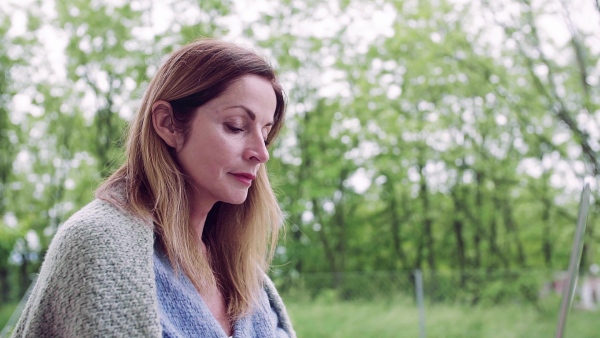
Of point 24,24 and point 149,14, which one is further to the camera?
point 24,24

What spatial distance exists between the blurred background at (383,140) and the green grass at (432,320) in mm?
15

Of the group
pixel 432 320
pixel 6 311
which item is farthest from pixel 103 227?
pixel 6 311

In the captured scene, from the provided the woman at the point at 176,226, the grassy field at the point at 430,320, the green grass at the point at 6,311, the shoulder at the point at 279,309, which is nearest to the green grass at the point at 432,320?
the grassy field at the point at 430,320

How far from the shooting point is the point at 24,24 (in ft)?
30.9

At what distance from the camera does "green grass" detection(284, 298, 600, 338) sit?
6.35 m

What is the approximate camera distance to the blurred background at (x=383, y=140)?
6449mm

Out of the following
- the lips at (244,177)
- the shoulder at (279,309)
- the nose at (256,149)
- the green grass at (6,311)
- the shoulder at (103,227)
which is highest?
the nose at (256,149)

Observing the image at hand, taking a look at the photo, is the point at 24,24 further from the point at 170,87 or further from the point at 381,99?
the point at 170,87

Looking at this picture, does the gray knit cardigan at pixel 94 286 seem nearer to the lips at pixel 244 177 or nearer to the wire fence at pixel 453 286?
the lips at pixel 244 177

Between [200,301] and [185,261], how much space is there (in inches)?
2.6

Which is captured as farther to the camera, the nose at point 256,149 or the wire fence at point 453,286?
the wire fence at point 453,286

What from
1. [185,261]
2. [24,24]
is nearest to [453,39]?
[24,24]

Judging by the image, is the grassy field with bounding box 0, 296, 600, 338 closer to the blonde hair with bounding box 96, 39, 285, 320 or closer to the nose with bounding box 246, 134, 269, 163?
the blonde hair with bounding box 96, 39, 285, 320

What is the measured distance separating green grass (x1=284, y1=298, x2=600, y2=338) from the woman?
5.43 meters
